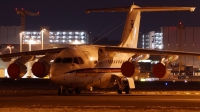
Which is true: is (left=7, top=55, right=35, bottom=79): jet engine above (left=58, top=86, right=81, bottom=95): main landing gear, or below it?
above

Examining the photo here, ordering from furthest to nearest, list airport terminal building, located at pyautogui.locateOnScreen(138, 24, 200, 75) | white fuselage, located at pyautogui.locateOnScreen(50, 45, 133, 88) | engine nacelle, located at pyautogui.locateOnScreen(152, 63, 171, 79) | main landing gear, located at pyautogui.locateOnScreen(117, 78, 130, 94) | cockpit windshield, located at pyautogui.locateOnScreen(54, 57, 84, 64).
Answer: airport terminal building, located at pyautogui.locateOnScreen(138, 24, 200, 75) → main landing gear, located at pyautogui.locateOnScreen(117, 78, 130, 94) → engine nacelle, located at pyautogui.locateOnScreen(152, 63, 171, 79) → cockpit windshield, located at pyautogui.locateOnScreen(54, 57, 84, 64) → white fuselage, located at pyautogui.locateOnScreen(50, 45, 133, 88)

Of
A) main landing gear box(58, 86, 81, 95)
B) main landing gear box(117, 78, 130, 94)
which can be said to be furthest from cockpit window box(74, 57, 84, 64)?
main landing gear box(117, 78, 130, 94)

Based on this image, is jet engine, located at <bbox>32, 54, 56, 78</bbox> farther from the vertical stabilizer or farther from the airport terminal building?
the airport terminal building

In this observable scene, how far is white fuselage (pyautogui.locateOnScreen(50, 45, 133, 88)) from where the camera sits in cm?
3588

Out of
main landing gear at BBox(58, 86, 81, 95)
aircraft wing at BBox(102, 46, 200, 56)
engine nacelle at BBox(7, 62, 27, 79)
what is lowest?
main landing gear at BBox(58, 86, 81, 95)

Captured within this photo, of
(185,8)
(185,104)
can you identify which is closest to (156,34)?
(185,8)

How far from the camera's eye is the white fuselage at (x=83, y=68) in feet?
118

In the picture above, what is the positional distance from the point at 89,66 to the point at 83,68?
697mm

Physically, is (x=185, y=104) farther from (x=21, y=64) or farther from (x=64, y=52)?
(x=21, y=64)

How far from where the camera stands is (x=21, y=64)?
38.9m

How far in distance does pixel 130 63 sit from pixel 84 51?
376 centimetres

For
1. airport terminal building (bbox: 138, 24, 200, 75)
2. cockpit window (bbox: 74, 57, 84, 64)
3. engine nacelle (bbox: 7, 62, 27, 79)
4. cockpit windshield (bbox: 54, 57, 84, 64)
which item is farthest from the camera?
airport terminal building (bbox: 138, 24, 200, 75)

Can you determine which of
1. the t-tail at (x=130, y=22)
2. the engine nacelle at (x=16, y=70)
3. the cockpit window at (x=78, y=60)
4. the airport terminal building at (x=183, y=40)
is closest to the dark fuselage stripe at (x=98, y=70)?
the cockpit window at (x=78, y=60)

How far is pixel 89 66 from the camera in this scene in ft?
122
